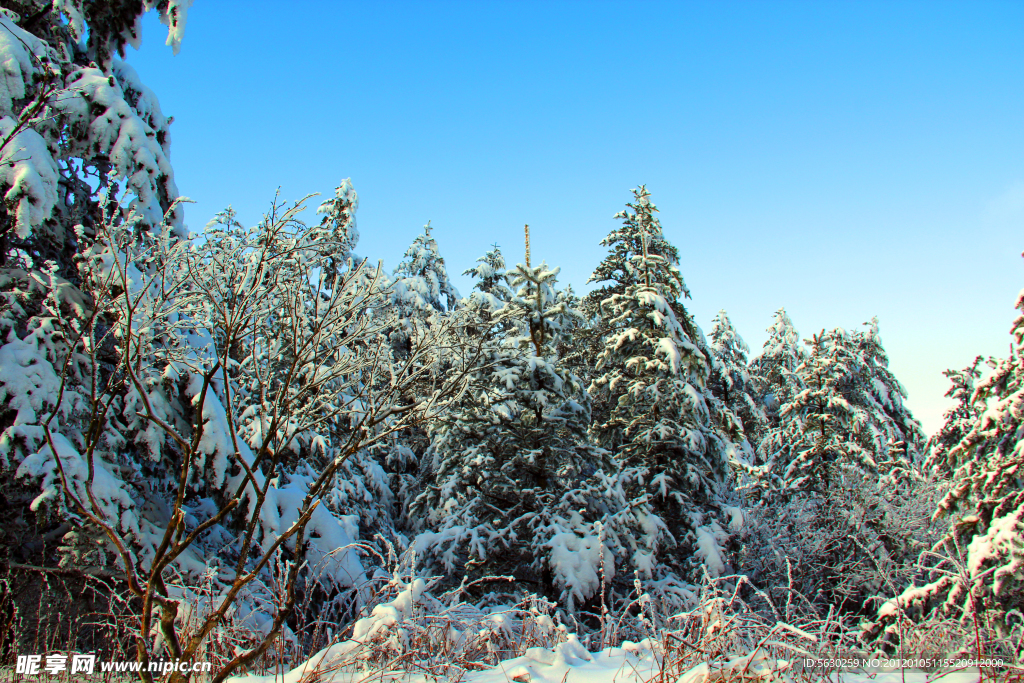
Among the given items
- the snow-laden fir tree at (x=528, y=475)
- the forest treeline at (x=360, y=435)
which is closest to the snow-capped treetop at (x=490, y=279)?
the forest treeline at (x=360, y=435)

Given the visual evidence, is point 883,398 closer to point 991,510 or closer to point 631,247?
point 631,247

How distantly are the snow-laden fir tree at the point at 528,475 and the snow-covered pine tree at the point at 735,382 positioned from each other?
288 inches

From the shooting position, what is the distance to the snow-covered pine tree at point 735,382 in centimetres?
2083

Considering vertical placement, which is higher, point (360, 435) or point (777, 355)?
point (777, 355)

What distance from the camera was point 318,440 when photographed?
12.8 m

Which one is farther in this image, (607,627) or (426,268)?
(426,268)

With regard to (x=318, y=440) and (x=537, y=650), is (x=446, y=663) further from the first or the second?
(x=318, y=440)

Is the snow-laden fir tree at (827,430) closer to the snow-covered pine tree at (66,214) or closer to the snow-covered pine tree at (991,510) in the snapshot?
the snow-covered pine tree at (991,510)

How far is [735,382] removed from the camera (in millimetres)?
23047

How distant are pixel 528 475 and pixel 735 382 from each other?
539 inches

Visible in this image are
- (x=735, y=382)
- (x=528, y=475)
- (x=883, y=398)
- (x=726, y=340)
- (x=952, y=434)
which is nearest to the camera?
(x=952, y=434)

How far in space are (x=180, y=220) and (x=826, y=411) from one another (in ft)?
57.8

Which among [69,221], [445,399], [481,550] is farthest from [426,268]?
[445,399]

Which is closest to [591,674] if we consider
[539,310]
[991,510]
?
[991,510]
